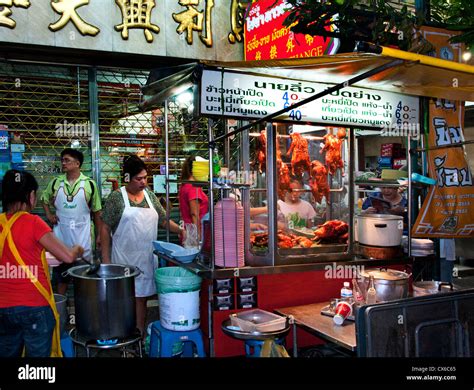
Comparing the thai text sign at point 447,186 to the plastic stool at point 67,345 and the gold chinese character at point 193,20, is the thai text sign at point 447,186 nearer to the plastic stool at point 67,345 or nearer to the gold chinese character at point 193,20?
the plastic stool at point 67,345

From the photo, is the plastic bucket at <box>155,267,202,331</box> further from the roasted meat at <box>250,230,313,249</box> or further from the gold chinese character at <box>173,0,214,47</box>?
the gold chinese character at <box>173,0,214,47</box>

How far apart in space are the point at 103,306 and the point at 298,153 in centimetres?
234

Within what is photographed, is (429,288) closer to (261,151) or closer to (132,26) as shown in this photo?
(261,151)

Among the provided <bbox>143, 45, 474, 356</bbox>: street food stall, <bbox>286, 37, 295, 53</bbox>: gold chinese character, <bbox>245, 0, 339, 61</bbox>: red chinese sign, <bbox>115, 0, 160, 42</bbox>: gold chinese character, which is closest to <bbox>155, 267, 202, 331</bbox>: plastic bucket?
<bbox>143, 45, 474, 356</bbox>: street food stall

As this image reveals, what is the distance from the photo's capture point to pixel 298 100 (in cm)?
428

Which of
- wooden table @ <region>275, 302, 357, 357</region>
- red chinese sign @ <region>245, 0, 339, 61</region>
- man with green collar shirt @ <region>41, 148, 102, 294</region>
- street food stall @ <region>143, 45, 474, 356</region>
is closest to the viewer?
wooden table @ <region>275, 302, 357, 357</region>

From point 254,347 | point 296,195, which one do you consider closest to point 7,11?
point 296,195

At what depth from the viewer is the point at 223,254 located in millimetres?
4070

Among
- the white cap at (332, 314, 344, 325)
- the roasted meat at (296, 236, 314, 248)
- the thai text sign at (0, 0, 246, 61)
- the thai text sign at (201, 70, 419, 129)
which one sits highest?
the thai text sign at (0, 0, 246, 61)

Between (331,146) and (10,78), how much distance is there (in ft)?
15.5

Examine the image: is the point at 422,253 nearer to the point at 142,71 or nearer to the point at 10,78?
the point at 142,71

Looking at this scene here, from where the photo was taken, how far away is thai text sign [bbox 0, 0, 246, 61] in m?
6.36

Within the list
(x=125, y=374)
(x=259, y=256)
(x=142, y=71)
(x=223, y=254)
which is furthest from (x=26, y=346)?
(x=142, y=71)

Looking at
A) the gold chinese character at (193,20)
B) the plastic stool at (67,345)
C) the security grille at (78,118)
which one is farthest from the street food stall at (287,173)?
the gold chinese character at (193,20)
